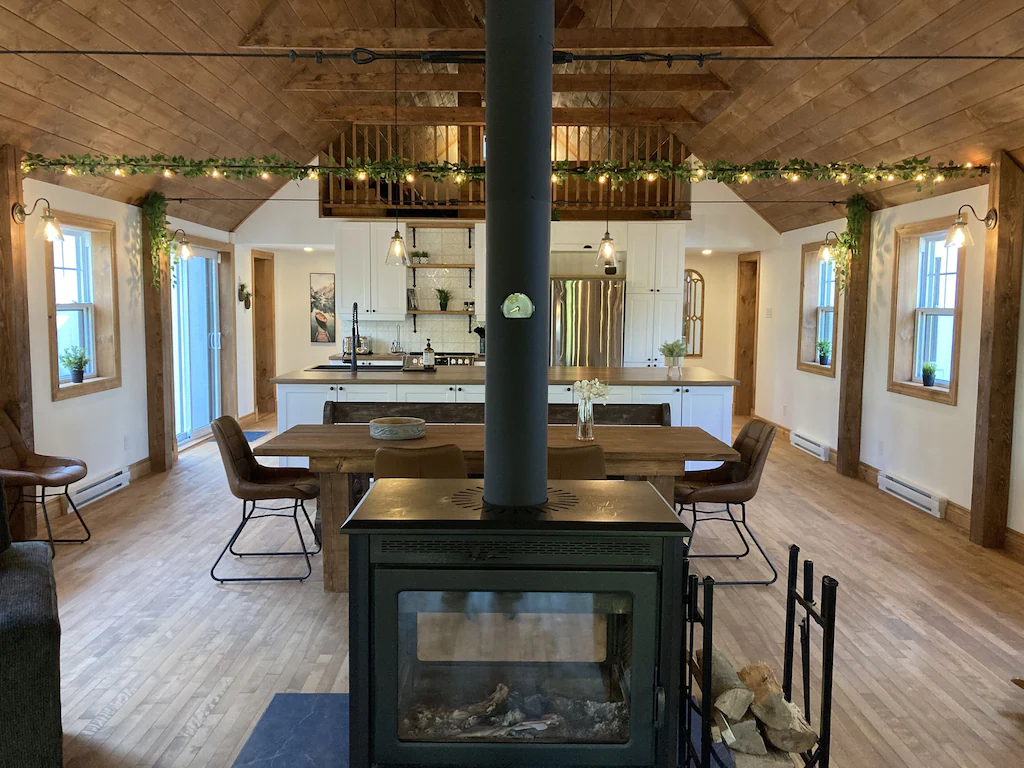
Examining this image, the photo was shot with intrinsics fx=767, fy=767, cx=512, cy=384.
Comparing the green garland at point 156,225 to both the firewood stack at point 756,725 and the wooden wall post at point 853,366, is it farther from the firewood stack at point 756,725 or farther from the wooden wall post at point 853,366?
the wooden wall post at point 853,366

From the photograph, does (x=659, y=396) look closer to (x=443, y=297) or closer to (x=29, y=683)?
(x=443, y=297)

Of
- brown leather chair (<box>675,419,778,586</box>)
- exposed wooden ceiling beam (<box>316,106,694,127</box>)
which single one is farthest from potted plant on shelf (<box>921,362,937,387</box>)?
exposed wooden ceiling beam (<box>316,106,694,127</box>)

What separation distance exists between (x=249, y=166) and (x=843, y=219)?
5.44 m

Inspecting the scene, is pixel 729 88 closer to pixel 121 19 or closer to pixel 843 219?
pixel 843 219

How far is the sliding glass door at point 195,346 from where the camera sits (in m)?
8.18

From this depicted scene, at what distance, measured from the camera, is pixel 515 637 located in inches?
90.0

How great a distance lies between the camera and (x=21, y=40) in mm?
3910

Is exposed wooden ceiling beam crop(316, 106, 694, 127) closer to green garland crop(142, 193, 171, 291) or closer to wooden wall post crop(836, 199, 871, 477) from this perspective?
green garland crop(142, 193, 171, 291)

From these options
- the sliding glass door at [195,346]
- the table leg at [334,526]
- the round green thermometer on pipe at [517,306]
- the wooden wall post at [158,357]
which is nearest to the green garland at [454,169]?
the wooden wall post at [158,357]

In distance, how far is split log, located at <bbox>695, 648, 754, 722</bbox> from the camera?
2439mm

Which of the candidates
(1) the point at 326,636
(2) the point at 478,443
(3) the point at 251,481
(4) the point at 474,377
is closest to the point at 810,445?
(4) the point at 474,377

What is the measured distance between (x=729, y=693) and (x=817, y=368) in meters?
6.14

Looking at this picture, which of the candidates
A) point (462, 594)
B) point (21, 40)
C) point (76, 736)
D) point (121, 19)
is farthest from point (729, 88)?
point (76, 736)

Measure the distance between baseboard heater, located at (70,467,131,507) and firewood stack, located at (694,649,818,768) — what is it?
4960mm
